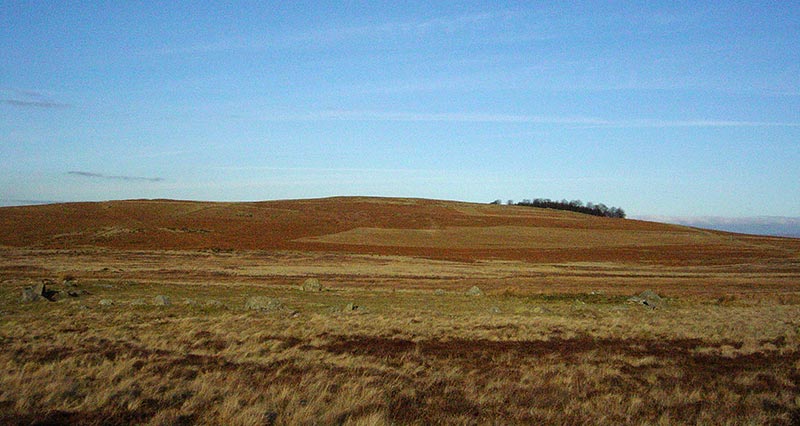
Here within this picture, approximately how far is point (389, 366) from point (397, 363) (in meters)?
0.38

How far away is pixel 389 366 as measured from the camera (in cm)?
1236

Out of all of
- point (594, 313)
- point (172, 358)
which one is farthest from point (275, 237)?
point (172, 358)

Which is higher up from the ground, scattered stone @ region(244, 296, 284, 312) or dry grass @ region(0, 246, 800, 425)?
dry grass @ region(0, 246, 800, 425)

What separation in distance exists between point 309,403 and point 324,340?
7.25m

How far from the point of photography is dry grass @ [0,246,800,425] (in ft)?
27.8

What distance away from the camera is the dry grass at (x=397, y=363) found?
848cm

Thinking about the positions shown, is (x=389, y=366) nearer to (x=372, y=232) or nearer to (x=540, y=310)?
(x=540, y=310)

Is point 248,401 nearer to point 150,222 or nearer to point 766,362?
point 766,362

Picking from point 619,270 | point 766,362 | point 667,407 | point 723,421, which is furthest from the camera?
point 619,270

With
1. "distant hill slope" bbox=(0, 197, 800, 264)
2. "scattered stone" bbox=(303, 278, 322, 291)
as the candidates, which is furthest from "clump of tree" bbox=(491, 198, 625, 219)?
"scattered stone" bbox=(303, 278, 322, 291)

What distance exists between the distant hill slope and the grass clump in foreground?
2133 inches

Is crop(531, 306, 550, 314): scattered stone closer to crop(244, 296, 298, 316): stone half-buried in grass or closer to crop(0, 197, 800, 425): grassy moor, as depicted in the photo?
crop(0, 197, 800, 425): grassy moor

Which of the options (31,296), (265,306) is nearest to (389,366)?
(265,306)

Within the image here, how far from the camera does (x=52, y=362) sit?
11.4m
